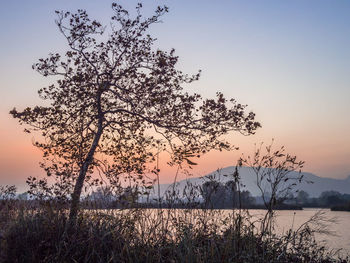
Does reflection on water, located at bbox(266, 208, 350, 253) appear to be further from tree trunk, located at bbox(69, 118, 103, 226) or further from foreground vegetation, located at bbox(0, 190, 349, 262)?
tree trunk, located at bbox(69, 118, 103, 226)

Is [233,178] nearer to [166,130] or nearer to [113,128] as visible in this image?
[166,130]

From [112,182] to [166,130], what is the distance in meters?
3.86

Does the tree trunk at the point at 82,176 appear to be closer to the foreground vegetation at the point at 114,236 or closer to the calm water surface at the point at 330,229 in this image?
the foreground vegetation at the point at 114,236

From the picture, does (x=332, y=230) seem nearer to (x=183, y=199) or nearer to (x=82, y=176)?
(x=82, y=176)

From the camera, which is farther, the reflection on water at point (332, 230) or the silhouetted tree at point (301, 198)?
the silhouetted tree at point (301, 198)

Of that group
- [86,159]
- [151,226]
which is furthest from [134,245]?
[86,159]

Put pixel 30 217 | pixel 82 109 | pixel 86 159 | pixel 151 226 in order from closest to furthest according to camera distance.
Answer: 1. pixel 151 226
2. pixel 30 217
3. pixel 86 159
4. pixel 82 109

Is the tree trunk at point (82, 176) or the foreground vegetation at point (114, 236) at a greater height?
the tree trunk at point (82, 176)

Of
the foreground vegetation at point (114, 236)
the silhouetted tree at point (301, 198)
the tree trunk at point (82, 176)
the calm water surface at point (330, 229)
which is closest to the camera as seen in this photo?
the calm water surface at point (330, 229)

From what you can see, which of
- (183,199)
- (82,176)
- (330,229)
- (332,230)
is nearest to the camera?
(183,199)

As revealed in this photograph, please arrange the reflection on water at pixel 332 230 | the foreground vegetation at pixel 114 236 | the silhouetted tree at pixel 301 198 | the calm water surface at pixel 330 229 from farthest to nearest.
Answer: the silhouetted tree at pixel 301 198, the foreground vegetation at pixel 114 236, the reflection on water at pixel 332 230, the calm water surface at pixel 330 229

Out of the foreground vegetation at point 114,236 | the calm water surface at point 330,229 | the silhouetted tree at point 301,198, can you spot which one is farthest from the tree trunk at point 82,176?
the silhouetted tree at point 301,198

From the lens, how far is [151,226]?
660cm

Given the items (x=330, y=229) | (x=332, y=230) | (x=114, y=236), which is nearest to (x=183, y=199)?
(x=114, y=236)
